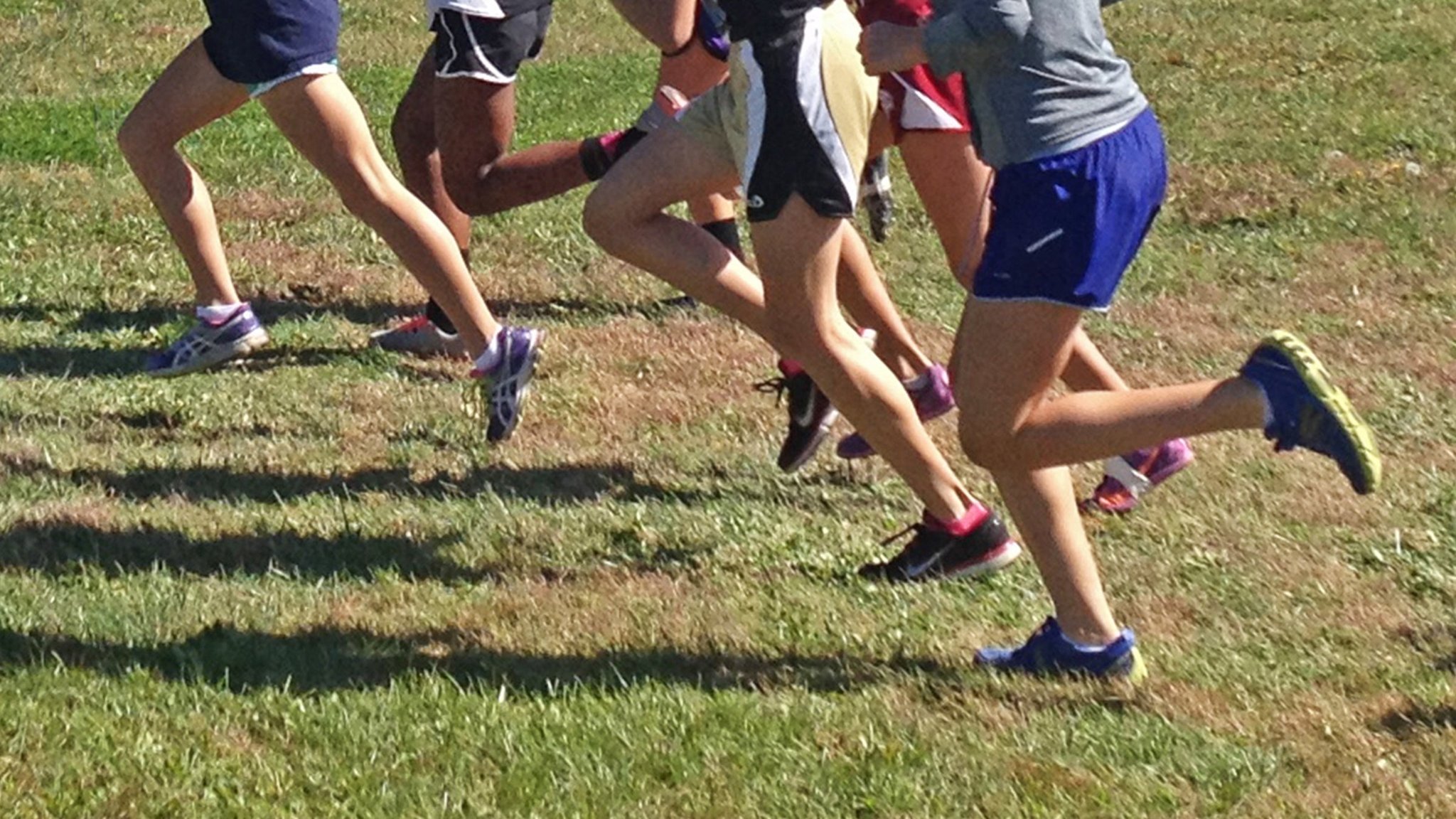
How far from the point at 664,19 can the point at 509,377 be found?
1052 mm

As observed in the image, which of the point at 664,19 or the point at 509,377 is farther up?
the point at 664,19

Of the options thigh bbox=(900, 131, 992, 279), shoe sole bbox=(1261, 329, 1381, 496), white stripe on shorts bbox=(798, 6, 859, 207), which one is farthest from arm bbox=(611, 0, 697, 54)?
shoe sole bbox=(1261, 329, 1381, 496)

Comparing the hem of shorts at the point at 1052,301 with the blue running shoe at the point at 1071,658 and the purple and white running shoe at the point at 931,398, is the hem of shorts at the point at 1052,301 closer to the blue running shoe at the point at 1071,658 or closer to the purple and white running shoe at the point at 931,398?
the blue running shoe at the point at 1071,658

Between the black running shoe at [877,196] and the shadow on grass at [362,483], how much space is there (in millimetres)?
1948

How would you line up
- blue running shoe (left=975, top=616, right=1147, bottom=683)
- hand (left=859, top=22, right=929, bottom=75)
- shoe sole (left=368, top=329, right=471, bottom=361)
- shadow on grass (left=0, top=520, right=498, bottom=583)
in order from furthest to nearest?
1. shoe sole (left=368, top=329, right=471, bottom=361)
2. shadow on grass (left=0, top=520, right=498, bottom=583)
3. blue running shoe (left=975, top=616, right=1147, bottom=683)
4. hand (left=859, top=22, right=929, bottom=75)

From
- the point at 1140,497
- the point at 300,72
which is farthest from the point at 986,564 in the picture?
the point at 300,72

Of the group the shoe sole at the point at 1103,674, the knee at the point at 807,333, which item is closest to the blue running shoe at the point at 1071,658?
the shoe sole at the point at 1103,674

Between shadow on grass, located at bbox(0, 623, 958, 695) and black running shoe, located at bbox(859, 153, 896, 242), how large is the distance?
3.14 m

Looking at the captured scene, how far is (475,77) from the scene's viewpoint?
6.58m

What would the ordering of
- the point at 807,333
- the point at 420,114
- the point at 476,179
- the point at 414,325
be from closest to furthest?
1. the point at 807,333
2. the point at 476,179
3. the point at 414,325
4. the point at 420,114

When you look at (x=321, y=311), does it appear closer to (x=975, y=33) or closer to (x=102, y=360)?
(x=102, y=360)

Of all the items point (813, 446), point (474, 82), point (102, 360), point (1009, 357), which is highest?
point (1009, 357)

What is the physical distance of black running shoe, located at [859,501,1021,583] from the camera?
Answer: 4.89m

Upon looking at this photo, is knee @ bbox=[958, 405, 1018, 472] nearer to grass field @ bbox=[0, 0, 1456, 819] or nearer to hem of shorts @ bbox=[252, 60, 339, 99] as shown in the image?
grass field @ bbox=[0, 0, 1456, 819]
